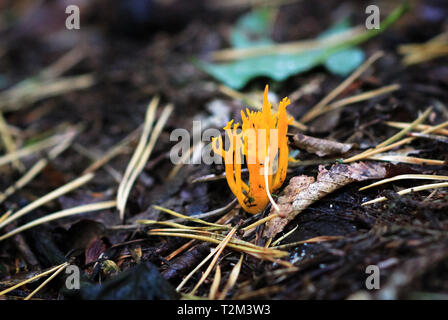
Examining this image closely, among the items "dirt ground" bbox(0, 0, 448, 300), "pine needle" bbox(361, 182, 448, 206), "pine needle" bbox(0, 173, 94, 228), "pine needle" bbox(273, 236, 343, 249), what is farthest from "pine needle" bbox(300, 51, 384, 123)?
"pine needle" bbox(0, 173, 94, 228)

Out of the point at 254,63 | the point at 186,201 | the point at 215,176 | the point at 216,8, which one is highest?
the point at 216,8

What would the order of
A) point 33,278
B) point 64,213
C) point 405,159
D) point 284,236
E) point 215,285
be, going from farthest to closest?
point 64,213 → point 405,159 → point 33,278 → point 284,236 → point 215,285

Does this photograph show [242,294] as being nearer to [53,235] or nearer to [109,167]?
[53,235]

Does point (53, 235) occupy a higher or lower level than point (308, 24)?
lower

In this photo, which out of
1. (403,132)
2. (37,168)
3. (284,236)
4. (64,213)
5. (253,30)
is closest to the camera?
(284,236)

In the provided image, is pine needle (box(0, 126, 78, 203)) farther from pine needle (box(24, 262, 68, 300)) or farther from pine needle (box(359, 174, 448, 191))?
pine needle (box(359, 174, 448, 191))

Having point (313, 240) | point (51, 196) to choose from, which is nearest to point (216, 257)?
point (313, 240)

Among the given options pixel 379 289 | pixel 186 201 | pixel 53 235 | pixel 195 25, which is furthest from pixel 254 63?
pixel 379 289

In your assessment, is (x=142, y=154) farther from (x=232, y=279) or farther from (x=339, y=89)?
(x=339, y=89)
